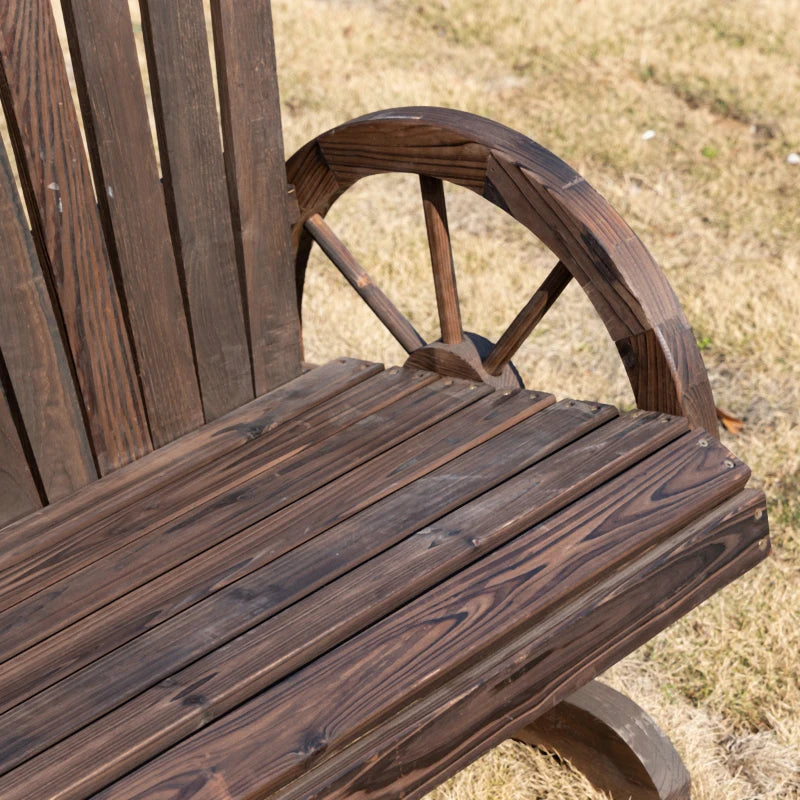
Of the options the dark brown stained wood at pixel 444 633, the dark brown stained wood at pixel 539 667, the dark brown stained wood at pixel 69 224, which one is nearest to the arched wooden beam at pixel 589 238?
the dark brown stained wood at pixel 444 633

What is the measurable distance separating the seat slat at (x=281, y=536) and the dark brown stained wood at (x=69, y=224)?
0.44m

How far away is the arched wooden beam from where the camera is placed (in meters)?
1.65

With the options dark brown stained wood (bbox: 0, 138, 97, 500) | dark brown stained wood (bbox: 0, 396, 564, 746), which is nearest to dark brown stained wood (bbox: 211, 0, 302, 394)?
dark brown stained wood (bbox: 0, 138, 97, 500)

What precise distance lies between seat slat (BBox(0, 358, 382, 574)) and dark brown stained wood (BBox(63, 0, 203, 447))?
91 millimetres

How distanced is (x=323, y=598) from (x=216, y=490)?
0.38 metres

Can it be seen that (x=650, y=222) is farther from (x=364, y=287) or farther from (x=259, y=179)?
(x=259, y=179)

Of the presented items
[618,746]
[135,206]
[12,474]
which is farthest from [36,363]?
[618,746]

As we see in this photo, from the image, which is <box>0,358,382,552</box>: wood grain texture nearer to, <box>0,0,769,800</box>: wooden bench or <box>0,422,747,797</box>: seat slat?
<box>0,0,769,800</box>: wooden bench

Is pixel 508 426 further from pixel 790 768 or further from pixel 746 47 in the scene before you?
pixel 746 47

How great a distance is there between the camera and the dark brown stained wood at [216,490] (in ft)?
5.13

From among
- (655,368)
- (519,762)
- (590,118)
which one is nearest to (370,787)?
(655,368)

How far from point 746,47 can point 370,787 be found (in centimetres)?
479

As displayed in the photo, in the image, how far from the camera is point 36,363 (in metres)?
1.73

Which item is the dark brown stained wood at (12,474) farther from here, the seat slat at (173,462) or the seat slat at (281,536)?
the seat slat at (281,536)
